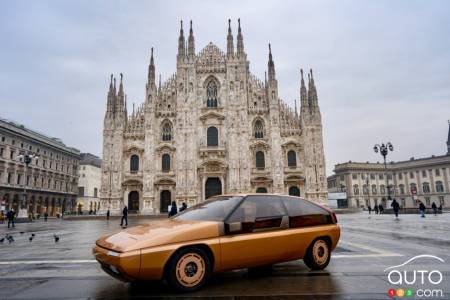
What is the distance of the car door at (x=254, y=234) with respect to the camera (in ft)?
13.9

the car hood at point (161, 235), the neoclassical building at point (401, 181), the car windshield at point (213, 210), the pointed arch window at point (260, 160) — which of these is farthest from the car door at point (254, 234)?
the neoclassical building at point (401, 181)

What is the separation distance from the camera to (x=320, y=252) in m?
5.20

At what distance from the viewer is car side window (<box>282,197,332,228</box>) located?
4.99 metres

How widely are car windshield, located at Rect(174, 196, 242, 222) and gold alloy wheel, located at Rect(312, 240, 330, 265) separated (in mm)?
1566

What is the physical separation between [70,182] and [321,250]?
191 ft

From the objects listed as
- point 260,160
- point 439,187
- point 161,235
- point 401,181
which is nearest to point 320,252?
point 161,235

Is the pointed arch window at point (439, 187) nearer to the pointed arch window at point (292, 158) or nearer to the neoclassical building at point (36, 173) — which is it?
the pointed arch window at point (292, 158)

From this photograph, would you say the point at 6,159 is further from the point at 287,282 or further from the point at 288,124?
the point at 287,282

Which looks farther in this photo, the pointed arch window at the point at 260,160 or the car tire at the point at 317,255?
the pointed arch window at the point at 260,160

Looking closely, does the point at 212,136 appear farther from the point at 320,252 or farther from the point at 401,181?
the point at 401,181

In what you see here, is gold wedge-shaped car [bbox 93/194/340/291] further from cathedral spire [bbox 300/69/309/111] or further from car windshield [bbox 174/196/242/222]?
cathedral spire [bbox 300/69/309/111]

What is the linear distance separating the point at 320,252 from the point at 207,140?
3279 centimetres

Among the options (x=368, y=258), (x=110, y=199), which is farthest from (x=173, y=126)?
(x=368, y=258)

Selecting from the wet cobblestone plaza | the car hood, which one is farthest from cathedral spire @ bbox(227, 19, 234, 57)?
the car hood
